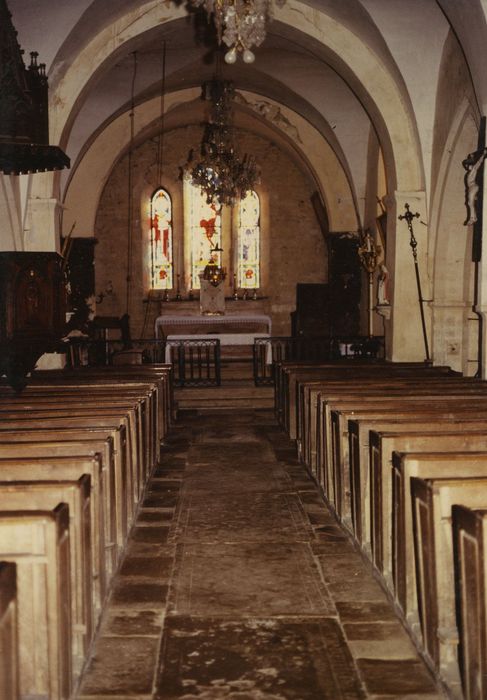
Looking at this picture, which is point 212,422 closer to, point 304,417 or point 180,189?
point 304,417

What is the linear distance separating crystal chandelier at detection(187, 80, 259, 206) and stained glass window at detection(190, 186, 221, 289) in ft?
17.9

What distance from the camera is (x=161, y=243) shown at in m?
18.4

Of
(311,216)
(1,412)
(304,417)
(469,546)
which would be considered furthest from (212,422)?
(311,216)

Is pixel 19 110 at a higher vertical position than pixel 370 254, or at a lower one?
higher

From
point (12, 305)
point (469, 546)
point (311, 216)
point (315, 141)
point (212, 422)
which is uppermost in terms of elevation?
point (315, 141)

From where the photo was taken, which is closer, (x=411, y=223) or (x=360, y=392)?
(x=360, y=392)

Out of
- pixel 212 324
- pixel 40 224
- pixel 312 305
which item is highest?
pixel 40 224

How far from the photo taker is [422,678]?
10.1 ft

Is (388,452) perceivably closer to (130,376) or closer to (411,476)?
(411,476)

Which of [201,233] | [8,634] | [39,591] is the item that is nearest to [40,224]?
[39,591]

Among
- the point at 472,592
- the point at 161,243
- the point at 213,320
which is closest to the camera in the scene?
the point at 472,592

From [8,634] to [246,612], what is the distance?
1.80m

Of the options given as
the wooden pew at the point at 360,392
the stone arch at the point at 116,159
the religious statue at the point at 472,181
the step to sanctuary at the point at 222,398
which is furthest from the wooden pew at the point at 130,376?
the stone arch at the point at 116,159

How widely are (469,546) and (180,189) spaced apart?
16556 millimetres
